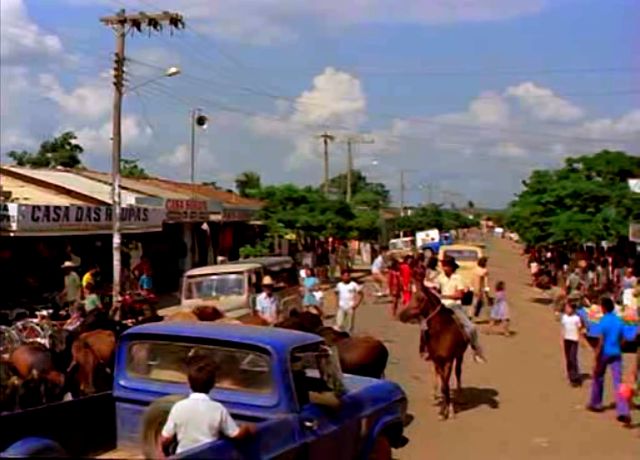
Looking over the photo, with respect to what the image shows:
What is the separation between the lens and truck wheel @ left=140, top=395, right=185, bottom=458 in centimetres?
689

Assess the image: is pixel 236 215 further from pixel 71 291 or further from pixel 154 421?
pixel 154 421

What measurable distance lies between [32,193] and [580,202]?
1822cm

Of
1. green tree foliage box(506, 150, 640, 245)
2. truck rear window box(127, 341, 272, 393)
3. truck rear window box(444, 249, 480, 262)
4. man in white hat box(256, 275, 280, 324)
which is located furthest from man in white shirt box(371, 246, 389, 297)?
truck rear window box(127, 341, 272, 393)

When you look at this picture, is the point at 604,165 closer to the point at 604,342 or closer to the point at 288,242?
the point at 288,242

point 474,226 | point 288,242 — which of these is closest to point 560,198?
point 288,242

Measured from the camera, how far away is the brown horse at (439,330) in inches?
552

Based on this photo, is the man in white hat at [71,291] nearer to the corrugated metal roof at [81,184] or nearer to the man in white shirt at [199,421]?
the corrugated metal roof at [81,184]

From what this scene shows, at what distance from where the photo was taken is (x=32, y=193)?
3020 centimetres

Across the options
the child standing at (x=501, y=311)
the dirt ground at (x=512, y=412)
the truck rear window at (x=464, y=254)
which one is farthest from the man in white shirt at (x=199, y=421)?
the truck rear window at (x=464, y=254)

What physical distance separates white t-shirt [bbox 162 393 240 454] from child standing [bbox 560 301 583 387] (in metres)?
10.9

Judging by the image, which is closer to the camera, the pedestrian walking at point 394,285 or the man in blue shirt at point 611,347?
Result: the man in blue shirt at point 611,347

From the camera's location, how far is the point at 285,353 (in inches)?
289

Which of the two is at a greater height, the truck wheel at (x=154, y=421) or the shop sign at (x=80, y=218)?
the shop sign at (x=80, y=218)

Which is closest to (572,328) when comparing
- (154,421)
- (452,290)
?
(452,290)
